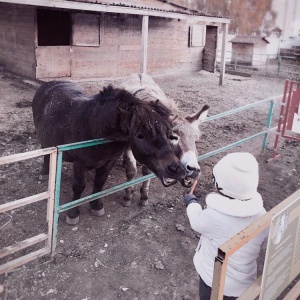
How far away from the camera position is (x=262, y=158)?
6.34 meters

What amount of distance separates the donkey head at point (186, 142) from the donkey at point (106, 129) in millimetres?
125

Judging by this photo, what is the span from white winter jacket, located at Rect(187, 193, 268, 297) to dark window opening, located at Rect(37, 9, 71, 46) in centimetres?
1236

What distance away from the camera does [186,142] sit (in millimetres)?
3340

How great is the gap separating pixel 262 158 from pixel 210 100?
16.9 feet

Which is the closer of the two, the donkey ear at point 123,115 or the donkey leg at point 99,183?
the donkey ear at point 123,115

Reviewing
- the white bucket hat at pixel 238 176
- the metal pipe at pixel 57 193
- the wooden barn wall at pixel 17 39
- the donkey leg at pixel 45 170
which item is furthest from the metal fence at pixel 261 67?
the white bucket hat at pixel 238 176

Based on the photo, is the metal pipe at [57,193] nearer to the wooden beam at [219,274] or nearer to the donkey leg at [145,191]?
the donkey leg at [145,191]

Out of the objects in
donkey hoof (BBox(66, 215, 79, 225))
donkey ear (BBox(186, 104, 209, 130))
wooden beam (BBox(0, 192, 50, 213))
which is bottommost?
donkey hoof (BBox(66, 215, 79, 225))

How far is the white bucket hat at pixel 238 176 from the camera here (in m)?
1.80

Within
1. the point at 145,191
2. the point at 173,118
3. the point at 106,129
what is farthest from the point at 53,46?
the point at 173,118

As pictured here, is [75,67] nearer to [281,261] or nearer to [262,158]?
[262,158]

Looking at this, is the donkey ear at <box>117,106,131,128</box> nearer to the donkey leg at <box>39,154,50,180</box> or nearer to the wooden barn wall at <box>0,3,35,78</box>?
the donkey leg at <box>39,154,50,180</box>

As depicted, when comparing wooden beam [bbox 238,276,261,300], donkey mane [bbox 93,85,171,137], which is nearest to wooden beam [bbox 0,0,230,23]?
donkey mane [bbox 93,85,171,137]

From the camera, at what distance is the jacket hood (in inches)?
72.6
